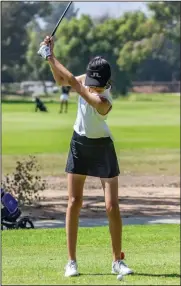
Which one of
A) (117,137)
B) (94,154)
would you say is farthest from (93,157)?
(117,137)

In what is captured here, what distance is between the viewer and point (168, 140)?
123 ft

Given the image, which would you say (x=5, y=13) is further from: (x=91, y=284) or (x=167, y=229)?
(x=91, y=284)

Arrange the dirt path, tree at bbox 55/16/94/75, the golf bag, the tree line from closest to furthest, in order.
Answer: the golf bag
the dirt path
the tree line
tree at bbox 55/16/94/75

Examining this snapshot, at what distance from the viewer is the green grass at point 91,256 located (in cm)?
720

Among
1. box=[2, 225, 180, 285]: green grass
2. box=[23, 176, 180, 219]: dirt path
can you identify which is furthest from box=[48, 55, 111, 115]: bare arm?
box=[23, 176, 180, 219]: dirt path

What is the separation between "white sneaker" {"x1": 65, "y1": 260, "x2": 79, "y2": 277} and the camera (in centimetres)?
739

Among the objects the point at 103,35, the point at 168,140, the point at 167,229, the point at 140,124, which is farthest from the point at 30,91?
the point at 167,229

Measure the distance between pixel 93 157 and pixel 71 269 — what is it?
901 millimetres

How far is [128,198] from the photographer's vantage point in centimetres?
1788

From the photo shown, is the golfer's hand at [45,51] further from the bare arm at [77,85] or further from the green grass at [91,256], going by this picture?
the green grass at [91,256]

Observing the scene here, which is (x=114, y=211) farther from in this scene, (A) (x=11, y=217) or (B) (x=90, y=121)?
(A) (x=11, y=217)

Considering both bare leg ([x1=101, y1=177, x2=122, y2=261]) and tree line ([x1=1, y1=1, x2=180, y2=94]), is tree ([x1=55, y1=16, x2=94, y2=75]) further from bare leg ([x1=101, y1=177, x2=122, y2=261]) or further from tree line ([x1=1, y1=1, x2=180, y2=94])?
bare leg ([x1=101, y1=177, x2=122, y2=261])

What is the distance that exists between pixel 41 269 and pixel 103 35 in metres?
69.9

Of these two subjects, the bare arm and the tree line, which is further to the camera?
the tree line
